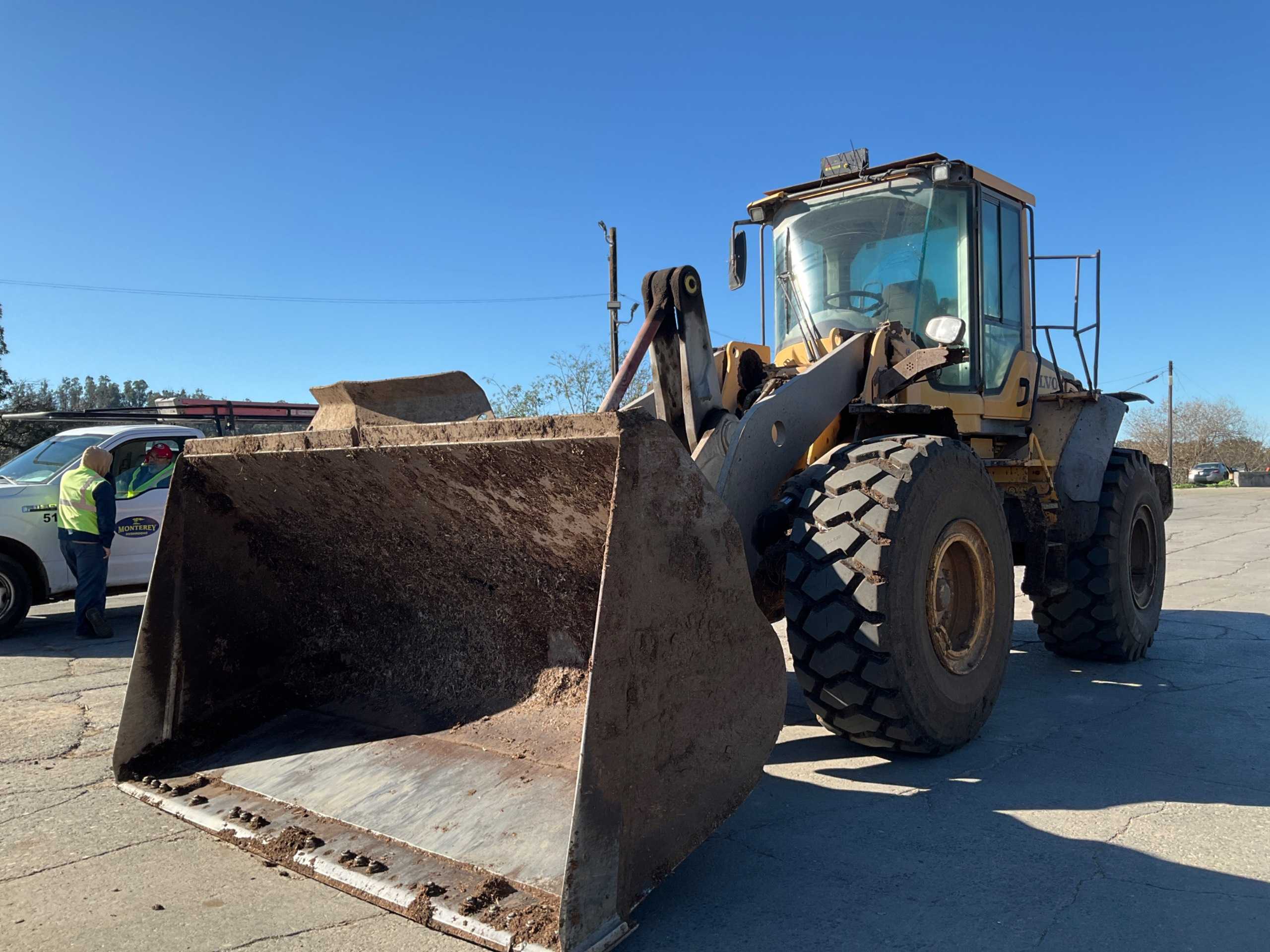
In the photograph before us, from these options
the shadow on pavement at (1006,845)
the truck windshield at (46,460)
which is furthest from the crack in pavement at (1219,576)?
the truck windshield at (46,460)

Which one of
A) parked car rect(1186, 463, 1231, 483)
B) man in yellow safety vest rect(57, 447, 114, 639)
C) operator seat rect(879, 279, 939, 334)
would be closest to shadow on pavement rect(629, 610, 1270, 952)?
operator seat rect(879, 279, 939, 334)

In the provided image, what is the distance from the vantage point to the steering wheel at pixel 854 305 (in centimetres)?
547

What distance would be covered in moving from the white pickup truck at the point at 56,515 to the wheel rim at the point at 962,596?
273 inches

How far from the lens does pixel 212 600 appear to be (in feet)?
13.2

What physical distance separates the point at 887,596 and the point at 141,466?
315 inches

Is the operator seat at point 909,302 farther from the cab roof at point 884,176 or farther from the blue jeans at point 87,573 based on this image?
A: the blue jeans at point 87,573

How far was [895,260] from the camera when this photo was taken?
5469mm

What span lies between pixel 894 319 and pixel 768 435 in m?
1.76

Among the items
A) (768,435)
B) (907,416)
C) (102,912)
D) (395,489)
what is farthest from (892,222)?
(102,912)

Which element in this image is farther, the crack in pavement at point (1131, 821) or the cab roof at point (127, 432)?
the cab roof at point (127, 432)

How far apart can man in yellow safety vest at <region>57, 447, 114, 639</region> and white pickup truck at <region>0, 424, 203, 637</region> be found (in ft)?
1.28

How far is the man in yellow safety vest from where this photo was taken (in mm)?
7879

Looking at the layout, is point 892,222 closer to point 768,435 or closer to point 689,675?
point 768,435

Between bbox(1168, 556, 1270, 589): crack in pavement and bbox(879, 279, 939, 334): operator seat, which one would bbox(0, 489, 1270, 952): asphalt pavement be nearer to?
bbox(879, 279, 939, 334): operator seat
